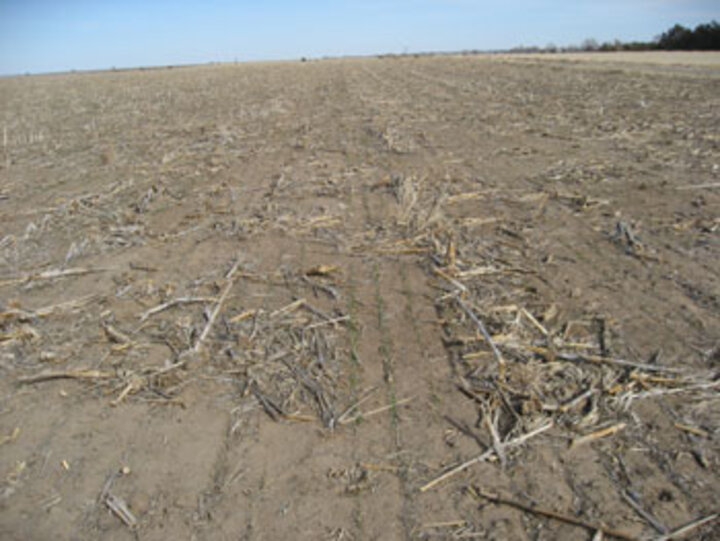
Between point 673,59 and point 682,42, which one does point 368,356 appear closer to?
point 673,59

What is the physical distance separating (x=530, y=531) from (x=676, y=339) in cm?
197

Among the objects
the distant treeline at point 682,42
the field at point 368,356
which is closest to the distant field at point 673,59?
the distant treeline at point 682,42

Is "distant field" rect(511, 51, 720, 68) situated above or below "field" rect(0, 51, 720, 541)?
above

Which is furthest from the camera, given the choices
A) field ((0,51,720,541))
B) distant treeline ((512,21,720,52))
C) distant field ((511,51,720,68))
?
distant treeline ((512,21,720,52))

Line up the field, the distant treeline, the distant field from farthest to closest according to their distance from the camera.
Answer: the distant treeline
the distant field
the field

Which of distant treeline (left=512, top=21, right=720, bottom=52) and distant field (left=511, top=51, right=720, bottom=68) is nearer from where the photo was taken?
distant field (left=511, top=51, right=720, bottom=68)

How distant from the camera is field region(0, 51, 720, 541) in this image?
238cm

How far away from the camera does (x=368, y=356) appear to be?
135 inches

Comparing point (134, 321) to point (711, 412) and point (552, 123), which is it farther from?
point (552, 123)

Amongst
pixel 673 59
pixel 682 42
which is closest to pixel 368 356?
pixel 673 59

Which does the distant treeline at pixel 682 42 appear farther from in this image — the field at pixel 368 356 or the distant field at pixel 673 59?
the field at pixel 368 356

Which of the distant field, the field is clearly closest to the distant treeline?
the distant field

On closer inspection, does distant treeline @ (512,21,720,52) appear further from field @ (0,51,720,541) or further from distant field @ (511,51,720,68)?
field @ (0,51,720,541)

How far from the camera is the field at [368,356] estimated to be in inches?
93.8
